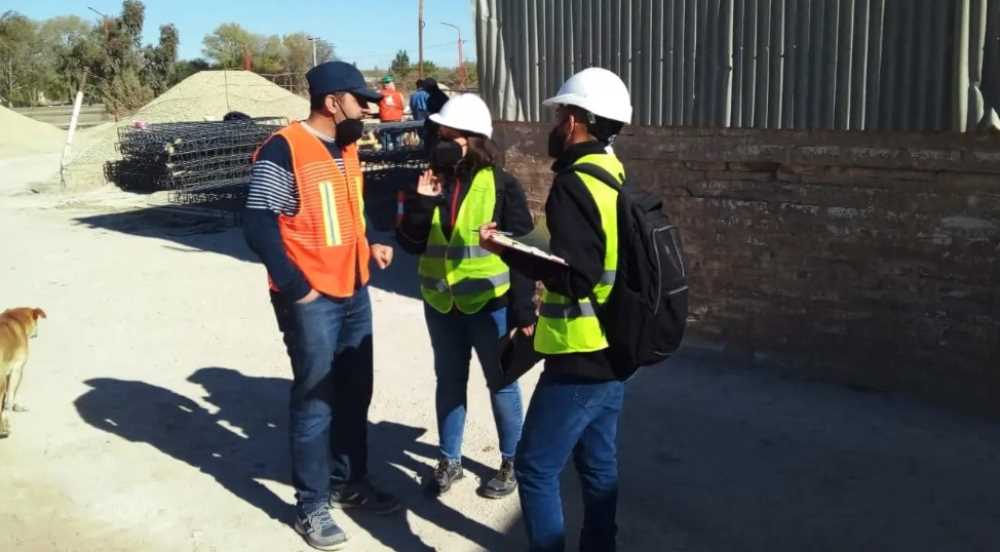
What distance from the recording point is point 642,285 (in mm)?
3002

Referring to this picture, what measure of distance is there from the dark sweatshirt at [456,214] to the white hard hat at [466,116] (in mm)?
231

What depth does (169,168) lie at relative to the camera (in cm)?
1638

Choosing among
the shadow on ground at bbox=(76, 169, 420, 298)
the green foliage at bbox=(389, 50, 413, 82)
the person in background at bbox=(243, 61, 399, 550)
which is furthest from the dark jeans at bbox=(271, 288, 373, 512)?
the green foliage at bbox=(389, 50, 413, 82)

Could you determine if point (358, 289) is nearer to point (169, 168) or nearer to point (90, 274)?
point (90, 274)

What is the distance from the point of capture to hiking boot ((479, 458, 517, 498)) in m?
4.58

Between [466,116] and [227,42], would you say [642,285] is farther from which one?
[227,42]

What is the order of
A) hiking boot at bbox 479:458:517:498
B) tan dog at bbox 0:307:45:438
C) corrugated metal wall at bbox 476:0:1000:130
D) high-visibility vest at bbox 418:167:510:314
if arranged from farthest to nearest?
tan dog at bbox 0:307:45:438 → corrugated metal wall at bbox 476:0:1000:130 → hiking boot at bbox 479:458:517:498 → high-visibility vest at bbox 418:167:510:314

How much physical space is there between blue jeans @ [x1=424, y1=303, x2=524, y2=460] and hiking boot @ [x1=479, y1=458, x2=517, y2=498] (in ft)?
0.20

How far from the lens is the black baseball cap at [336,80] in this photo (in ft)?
12.9

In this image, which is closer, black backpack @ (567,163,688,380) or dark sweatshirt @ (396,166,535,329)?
black backpack @ (567,163,688,380)

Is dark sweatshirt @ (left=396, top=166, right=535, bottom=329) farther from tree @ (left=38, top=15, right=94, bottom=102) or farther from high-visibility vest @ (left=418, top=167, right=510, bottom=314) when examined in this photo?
tree @ (left=38, top=15, right=94, bottom=102)

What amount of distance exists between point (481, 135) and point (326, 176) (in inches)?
29.9

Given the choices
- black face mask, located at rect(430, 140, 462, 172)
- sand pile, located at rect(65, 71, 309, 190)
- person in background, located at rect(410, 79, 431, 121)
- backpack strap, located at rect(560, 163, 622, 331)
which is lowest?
backpack strap, located at rect(560, 163, 622, 331)

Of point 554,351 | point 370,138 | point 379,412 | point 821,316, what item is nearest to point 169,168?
point 370,138
